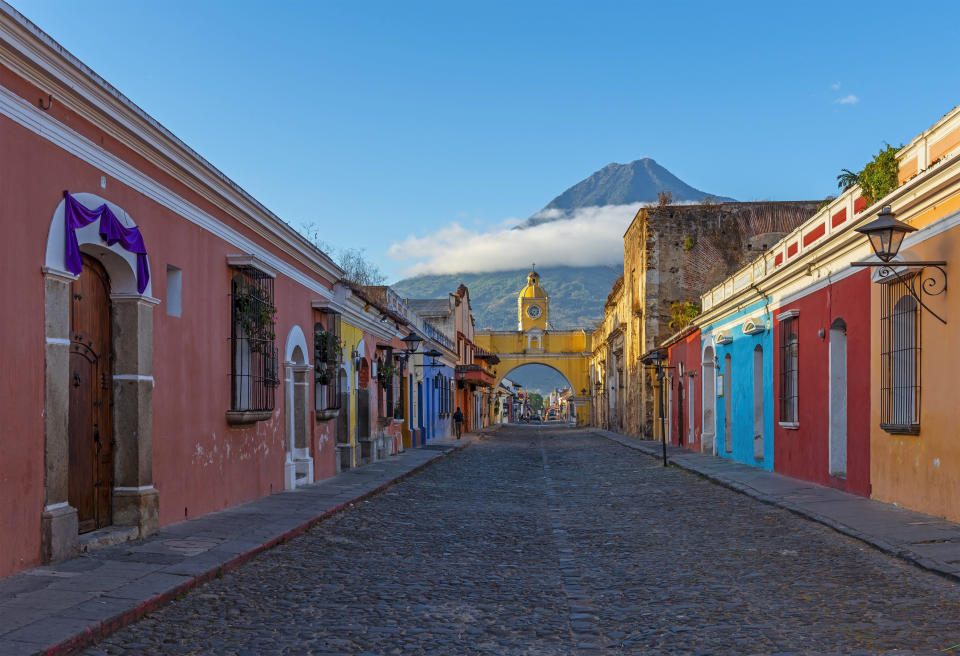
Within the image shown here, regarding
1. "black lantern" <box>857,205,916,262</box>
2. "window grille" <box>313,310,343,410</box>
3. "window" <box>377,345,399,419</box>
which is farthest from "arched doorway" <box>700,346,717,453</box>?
"black lantern" <box>857,205,916,262</box>

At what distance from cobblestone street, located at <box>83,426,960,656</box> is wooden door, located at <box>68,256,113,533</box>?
5.23ft

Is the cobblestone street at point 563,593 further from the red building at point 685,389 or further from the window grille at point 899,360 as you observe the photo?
the red building at point 685,389

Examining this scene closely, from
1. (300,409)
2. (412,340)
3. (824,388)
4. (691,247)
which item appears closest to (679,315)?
(691,247)

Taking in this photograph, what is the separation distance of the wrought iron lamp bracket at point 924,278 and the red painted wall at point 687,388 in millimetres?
14375

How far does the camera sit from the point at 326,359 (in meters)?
15.8

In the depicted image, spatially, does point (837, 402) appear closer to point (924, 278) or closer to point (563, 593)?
point (924, 278)

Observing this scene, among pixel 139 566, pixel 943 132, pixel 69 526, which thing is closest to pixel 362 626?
pixel 139 566

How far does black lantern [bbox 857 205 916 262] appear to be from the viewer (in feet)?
31.0

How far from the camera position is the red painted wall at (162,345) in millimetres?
6398

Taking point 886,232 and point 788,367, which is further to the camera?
point 788,367

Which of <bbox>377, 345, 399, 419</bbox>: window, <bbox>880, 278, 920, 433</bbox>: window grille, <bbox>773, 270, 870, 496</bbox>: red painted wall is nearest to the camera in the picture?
<bbox>880, 278, 920, 433</bbox>: window grille

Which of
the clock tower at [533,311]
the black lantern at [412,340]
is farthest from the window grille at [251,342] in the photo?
the clock tower at [533,311]

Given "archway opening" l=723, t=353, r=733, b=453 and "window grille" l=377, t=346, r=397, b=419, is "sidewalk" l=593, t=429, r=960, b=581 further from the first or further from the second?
"window grille" l=377, t=346, r=397, b=419

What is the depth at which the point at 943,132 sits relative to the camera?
956 centimetres
